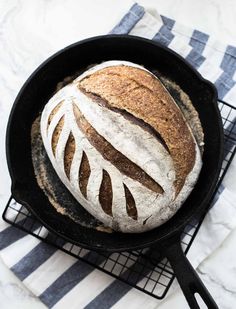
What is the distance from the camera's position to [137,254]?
1.39 m

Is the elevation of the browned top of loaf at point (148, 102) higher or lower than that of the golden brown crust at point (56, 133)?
higher

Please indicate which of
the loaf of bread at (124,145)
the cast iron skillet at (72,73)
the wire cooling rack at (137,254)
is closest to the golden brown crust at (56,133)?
the loaf of bread at (124,145)

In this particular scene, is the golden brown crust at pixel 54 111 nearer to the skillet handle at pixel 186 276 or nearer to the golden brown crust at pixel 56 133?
the golden brown crust at pixel 56 133

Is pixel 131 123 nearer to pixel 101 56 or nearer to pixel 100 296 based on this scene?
pixel 101 56

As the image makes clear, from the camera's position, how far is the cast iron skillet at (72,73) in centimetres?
127

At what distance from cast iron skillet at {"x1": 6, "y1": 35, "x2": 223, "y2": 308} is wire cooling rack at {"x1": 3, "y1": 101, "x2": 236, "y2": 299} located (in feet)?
0.26

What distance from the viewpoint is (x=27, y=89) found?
132cm

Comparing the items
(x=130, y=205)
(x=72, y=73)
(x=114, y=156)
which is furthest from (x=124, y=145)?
(x=72, y=73)

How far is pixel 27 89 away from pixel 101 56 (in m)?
0.20

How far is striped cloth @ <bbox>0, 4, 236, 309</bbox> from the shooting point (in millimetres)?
1396

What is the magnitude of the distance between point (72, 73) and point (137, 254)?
477 millimetres

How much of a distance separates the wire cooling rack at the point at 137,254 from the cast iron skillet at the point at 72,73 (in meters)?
0.08

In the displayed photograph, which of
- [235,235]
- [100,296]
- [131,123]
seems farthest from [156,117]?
[100,296]

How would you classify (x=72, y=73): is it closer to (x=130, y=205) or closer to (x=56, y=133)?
(x=56, y=133)
